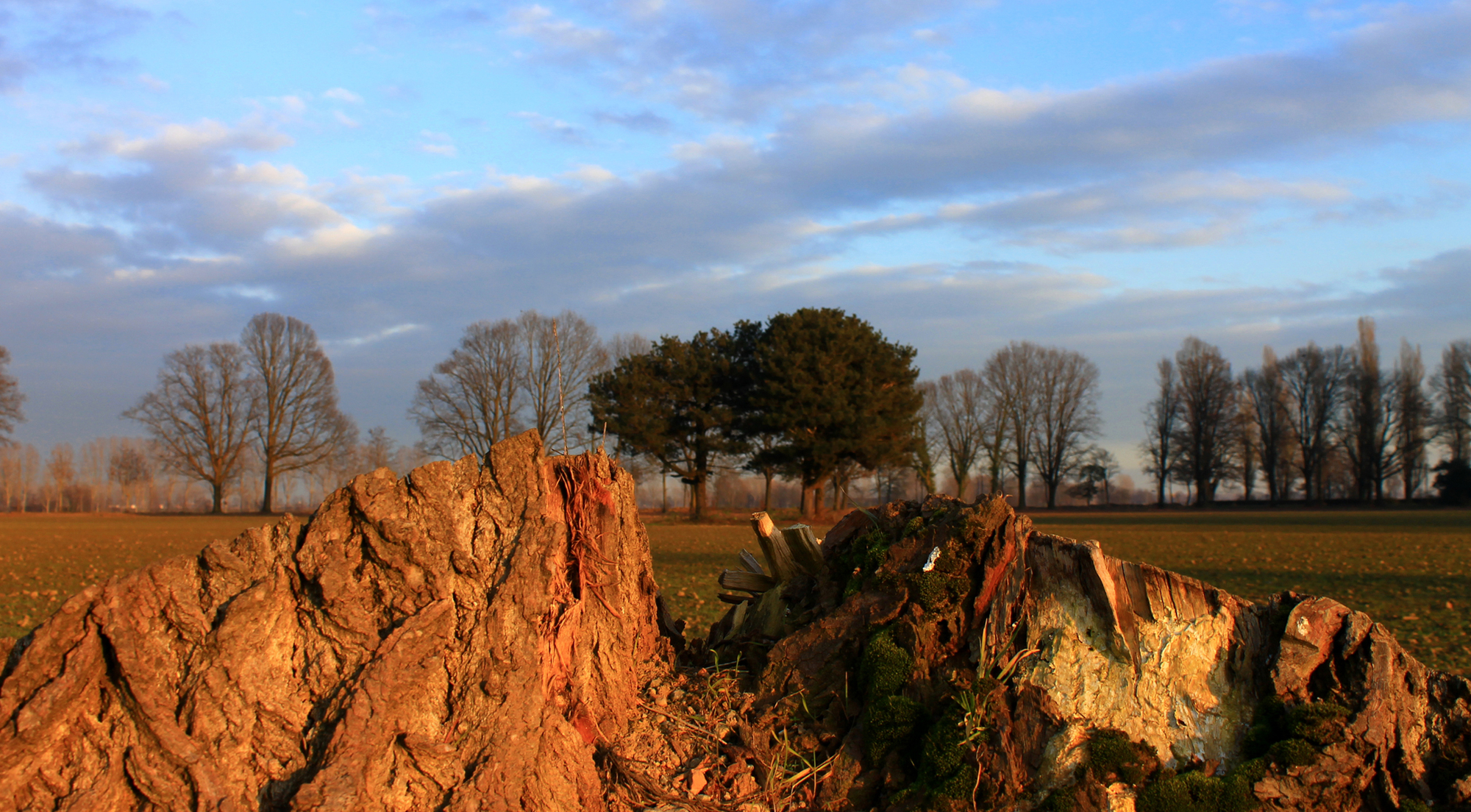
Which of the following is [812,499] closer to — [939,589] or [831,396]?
[831,396]

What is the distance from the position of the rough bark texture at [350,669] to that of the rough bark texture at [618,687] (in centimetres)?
1

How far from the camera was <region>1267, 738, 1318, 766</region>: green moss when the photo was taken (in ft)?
11.4

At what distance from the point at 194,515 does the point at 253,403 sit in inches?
376

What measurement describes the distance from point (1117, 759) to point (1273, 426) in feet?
273

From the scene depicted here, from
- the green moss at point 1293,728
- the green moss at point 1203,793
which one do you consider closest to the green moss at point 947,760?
the green moss at point 1203,793

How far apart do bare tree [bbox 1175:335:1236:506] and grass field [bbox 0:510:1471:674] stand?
38.0 meters

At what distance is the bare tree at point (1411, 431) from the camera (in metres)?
64.8

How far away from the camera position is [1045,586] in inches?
153

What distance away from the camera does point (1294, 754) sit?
11.4ft

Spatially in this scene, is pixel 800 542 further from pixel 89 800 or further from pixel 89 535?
pixel 89 535

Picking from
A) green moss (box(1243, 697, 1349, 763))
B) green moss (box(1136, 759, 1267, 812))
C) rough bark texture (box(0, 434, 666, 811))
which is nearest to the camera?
rough bark texture (box(0, 434, 666, 811))

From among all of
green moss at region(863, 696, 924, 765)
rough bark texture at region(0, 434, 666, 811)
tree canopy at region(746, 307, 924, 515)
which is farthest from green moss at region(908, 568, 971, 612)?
tree canopy at region(746, 307, 924, 515)

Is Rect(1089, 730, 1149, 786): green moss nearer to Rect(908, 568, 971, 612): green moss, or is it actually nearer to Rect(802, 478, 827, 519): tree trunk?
Rect(908, 568, 971, 612): green moss

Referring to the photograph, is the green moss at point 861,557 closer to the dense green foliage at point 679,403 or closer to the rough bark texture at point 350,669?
the rough bark texture at point 350,669
